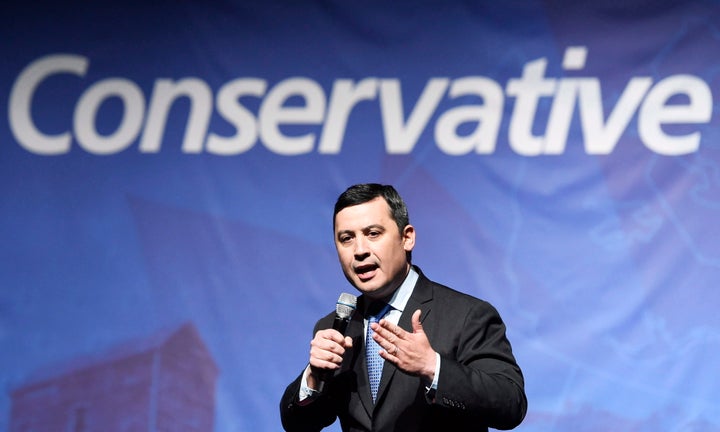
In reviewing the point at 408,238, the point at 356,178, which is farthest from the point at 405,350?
the point at 356,178

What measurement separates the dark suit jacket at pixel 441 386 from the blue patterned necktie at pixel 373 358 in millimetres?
13

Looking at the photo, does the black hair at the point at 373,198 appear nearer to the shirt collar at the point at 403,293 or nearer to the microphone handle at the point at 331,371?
the shirt collar at the point at 403,293

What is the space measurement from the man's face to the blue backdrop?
1463 millimetres

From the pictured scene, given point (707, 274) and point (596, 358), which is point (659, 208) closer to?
point (707, 274)

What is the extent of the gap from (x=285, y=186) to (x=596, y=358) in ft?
4.60

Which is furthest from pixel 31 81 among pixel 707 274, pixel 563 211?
pixel 707 274

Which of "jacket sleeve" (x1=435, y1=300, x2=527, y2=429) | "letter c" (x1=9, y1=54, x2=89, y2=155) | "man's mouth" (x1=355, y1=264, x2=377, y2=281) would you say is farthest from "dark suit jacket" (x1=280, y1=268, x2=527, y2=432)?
"letter c" (x1=9, y1=54, x2=89, y2=155)

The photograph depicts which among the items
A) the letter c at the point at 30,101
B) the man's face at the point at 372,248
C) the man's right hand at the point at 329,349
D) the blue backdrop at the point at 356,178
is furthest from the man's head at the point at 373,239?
the letter c at the point at 30,101

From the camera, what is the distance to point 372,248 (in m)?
2.33

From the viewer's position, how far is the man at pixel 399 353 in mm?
2025

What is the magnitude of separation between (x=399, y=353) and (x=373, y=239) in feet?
1.45

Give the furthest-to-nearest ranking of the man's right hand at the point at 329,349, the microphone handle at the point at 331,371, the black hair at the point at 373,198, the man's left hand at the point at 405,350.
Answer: the black hair at the point at 373,198, the microphone handle at the point at 331,371, the man's right hand at the point at 329,349, the man's left hand at the point at 405,350

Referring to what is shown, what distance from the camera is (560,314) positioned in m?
3.71

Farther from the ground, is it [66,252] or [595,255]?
[595,255]
